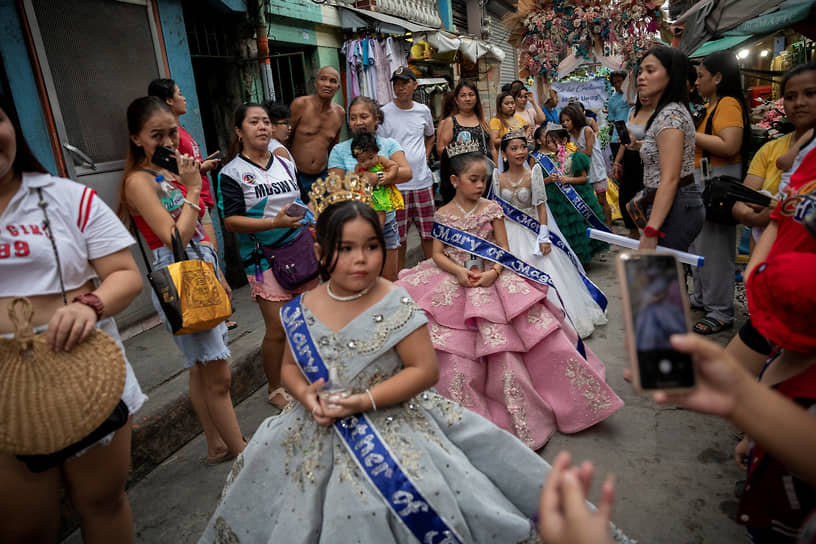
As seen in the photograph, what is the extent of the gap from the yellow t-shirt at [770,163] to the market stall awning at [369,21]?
5.84 meters

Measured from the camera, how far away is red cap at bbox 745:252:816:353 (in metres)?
1.21

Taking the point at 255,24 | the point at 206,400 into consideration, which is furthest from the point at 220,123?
the point at 206,400

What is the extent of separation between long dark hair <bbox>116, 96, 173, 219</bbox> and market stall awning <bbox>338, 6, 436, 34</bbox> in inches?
235

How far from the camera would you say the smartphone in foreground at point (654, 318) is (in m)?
0.85

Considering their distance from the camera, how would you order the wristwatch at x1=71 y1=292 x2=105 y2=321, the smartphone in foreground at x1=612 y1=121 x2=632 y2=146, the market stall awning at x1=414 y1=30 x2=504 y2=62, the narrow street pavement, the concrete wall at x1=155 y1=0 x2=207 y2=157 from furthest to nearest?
the market stall awning at x1=414 y1=30 x2=504 y2=62
the concrete wall at x1=155 y1=0 x2=207 y2=157
the smartphone in foreground at x1=612 y1=121 x2=632 y2=146
the narrow street pavement
the wristwatch at x1=71 y1=292 x2=105 y2=321

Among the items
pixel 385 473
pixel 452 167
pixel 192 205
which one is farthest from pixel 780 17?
pixel 385 473

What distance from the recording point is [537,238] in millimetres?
4035

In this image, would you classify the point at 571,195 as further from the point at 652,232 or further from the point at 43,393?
the point at 43,393

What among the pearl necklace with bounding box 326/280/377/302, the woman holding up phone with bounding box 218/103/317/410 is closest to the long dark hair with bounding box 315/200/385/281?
the pearl necklace with bounding box 326/280/377/302

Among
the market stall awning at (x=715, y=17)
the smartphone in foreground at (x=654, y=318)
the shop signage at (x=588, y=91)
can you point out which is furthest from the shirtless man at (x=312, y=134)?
the shop signage at (x=588, y=91)

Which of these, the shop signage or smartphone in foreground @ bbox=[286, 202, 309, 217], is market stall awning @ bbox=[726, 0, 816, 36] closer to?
the shop signage

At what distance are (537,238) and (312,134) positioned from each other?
220 centimetres

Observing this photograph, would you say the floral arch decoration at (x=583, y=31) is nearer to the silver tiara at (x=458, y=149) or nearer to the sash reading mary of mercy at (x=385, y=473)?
the silver tiara at (x=458, y=149)

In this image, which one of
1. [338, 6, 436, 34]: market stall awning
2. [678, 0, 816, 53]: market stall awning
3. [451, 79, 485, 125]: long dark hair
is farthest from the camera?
[338, 6, 436, 34]: market stall awning
